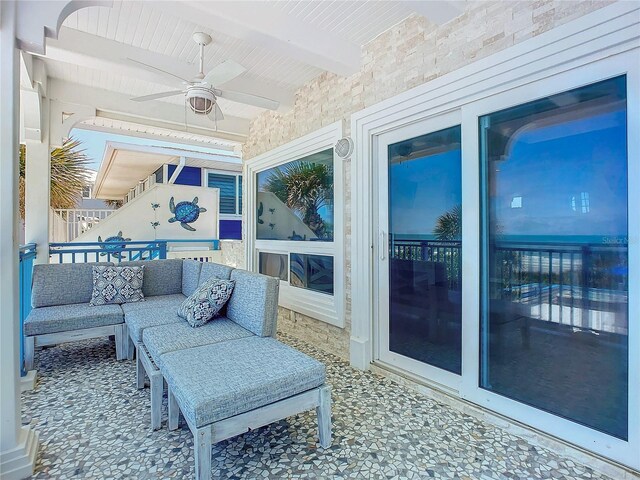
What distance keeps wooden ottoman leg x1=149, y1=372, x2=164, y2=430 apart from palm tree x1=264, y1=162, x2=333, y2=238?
81.7 inches

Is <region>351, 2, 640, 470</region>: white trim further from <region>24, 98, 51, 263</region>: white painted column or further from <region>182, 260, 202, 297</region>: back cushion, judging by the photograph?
<region>24, 98, 51, 263</region>: white painted column

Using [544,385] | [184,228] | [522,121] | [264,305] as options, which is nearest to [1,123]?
[264,305]

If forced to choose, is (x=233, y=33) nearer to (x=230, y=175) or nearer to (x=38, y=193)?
(x=38, y=193)

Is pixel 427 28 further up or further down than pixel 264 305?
further up

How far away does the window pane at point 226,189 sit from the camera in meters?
9.27

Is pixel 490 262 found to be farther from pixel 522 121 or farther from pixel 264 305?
pixel 264 305

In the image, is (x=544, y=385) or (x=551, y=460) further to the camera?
(x=544, y=385)

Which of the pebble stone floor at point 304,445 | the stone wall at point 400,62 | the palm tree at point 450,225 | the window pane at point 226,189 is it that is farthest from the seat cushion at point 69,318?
the window pane at point 226,189

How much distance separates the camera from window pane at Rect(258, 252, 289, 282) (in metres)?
4.26

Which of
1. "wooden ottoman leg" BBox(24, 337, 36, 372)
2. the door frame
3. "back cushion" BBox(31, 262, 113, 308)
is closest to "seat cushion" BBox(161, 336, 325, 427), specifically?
the door frame

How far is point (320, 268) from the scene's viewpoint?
3.64 m

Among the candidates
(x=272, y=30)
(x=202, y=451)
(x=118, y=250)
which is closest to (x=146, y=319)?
(x=202, y=451)

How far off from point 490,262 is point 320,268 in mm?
1826

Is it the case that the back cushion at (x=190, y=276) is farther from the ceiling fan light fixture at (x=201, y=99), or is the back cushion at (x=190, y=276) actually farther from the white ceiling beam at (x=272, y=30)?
the white ceiling beam at (x=272, y=30)
